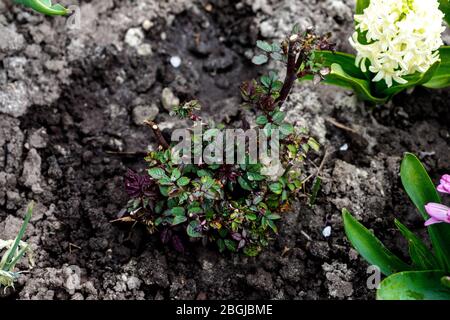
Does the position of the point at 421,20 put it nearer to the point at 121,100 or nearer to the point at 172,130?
the point at 172,130

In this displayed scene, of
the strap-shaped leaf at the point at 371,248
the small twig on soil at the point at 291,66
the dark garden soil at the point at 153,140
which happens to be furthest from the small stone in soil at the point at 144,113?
the strap-shaped leaf at the point at 371,248

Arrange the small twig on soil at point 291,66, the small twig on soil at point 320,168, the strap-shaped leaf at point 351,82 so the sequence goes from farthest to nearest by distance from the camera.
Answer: the small twig on soil at point 320,168
the strap-shaped leaf at point 351,82
the small twig on soil at point 291,66

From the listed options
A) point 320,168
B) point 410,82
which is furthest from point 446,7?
point 320,168

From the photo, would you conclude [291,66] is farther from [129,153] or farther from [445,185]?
[129,153]

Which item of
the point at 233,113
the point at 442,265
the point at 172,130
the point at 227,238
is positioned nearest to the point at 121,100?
the point at 172,130

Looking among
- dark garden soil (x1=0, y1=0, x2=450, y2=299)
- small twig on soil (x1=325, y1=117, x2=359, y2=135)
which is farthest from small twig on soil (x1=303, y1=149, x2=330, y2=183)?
small twig on soil (x1=325, y1=117, x2=359, y2=135)

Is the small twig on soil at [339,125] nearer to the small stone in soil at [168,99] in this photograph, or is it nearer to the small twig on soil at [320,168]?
the small twig on soil at [320,168]
